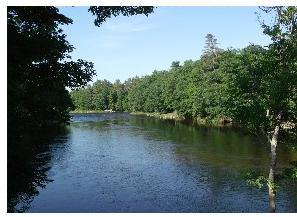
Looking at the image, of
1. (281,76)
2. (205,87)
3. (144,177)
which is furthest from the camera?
(205,87)

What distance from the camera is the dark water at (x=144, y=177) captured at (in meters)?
24.6

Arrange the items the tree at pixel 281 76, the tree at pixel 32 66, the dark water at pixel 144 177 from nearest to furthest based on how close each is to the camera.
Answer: the tree at pixel 32 66 < the tree at pixel 281 76 < the dark water at pixel 144 177

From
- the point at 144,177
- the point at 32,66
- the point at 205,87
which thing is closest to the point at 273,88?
the point at 32,66

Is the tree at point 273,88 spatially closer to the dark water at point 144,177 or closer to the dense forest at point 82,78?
the dense forest at point 82,78

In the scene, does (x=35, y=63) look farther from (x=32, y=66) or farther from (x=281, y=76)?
(x=281, y=76)

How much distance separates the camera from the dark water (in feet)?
80.7

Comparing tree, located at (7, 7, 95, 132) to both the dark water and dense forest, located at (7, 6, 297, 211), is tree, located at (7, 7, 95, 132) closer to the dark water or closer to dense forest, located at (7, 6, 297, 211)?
dense forest, located at (7, 6, 297, 211)

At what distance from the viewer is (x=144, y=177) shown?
109ft

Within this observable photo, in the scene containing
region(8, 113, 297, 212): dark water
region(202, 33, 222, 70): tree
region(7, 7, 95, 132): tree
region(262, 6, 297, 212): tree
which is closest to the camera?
region(7, 7, 95, 132): tree

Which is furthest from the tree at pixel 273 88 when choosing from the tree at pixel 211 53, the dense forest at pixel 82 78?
the tree at pixel 211 53

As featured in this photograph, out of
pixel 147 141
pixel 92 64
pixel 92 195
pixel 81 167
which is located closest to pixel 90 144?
pixel 147 141

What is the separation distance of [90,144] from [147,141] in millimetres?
7711

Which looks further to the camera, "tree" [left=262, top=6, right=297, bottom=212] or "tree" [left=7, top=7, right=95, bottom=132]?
"tree" [left=262, top=6, right=297, bottom=212]

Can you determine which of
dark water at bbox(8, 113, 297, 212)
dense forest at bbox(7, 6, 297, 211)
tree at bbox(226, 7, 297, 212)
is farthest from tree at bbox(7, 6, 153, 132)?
tree at bbox(226, 7, 297, 212)
